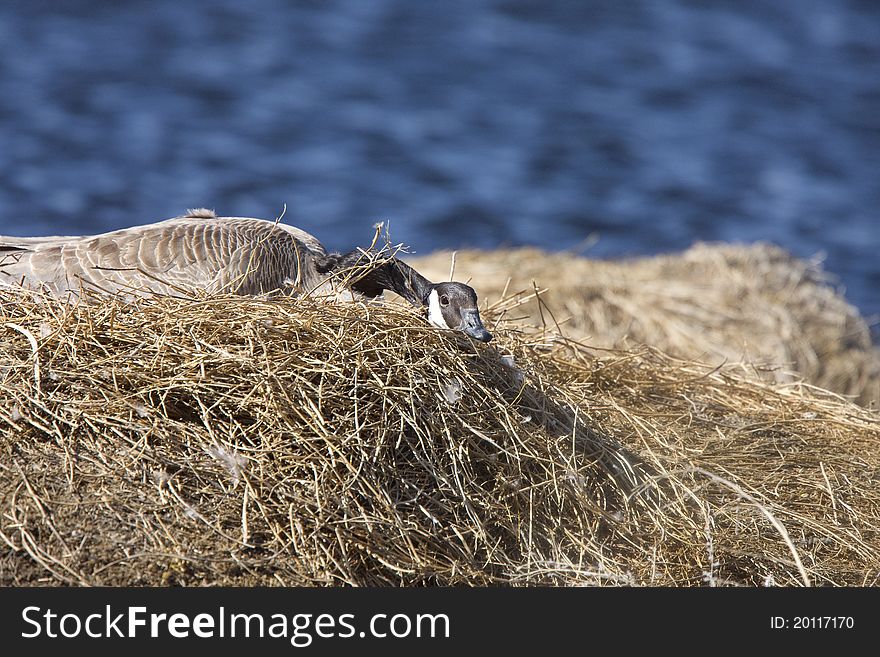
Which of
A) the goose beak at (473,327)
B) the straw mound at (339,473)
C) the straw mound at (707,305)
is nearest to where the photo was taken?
the straw mound at (339,473)

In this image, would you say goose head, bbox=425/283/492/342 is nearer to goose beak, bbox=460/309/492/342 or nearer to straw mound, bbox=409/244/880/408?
goose beak, bbox=460/309/492/342

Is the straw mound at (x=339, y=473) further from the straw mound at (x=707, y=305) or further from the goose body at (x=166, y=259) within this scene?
the straw mound at (x=707, y=305)

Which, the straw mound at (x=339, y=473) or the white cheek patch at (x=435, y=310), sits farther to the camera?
the white cheek patch at (x=435, y=310)

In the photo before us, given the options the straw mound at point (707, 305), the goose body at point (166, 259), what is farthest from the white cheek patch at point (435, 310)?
the straw mound at point (707, 305)

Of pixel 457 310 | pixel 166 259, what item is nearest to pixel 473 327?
pixel 457 310

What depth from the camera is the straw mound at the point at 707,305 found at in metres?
8.03

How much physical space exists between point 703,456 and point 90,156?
37.9ft

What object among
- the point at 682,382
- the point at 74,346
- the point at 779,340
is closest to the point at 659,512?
the point at 682,382

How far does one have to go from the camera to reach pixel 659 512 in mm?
4023

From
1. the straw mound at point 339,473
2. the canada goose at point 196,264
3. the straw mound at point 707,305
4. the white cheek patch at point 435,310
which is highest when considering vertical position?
the straw mound at point 707,305

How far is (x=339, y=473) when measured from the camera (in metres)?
3.57

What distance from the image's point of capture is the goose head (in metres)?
4.46

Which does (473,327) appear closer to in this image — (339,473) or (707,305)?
(339,473)

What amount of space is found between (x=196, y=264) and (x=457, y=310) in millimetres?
1291
